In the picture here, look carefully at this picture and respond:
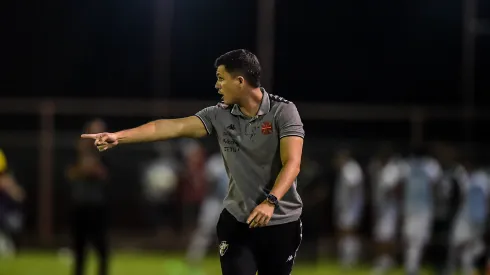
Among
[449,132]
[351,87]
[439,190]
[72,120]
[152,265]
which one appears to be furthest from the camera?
[351,87]

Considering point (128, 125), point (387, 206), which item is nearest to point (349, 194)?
point (387, 206)

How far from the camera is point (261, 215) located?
6973 millimetres

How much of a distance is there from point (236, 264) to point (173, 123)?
1130mm

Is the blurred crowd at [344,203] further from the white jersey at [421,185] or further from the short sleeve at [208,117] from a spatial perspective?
the short sleeve at [208,117]

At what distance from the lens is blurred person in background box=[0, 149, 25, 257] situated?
19.7 meters

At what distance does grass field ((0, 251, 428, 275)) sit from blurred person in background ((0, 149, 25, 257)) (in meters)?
0.40

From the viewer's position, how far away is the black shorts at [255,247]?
24.2 ft

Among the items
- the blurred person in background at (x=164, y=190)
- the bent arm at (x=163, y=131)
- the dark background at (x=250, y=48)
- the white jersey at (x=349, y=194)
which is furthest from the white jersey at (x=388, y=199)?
the bent arm at (x=163, y=131)

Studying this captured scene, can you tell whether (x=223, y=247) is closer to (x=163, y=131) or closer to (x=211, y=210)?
(x=163, y=131)

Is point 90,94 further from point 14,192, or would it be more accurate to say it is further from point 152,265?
point 152,265

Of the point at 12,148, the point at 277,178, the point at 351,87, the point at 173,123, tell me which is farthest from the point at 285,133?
the point at 351,87

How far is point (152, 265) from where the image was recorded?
1816cm

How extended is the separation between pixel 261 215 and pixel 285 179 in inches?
12.3

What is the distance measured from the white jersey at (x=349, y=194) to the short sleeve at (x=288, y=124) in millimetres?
11121
